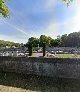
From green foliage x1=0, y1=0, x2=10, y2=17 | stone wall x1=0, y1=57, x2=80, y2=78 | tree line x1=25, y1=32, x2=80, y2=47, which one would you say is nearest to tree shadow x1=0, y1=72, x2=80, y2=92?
stone wall x1=0, y1=57, x2=80, y2=78

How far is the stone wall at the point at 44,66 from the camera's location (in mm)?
15625

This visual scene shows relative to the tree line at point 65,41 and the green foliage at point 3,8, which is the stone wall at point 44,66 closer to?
the green foliage at point 3,8

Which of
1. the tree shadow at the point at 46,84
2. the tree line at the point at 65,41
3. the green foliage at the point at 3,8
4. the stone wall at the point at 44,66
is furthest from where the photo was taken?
the tree line at the point at 65,41

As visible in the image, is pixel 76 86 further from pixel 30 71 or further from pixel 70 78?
pixel 30 71

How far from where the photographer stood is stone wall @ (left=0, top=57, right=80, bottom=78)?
15.6 metres

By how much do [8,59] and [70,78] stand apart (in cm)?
687

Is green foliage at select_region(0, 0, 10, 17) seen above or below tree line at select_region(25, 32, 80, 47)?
below

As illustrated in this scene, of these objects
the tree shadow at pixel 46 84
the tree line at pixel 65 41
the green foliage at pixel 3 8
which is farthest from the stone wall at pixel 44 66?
the tree line at pixel 65 41

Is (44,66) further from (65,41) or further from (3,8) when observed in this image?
(65,41)

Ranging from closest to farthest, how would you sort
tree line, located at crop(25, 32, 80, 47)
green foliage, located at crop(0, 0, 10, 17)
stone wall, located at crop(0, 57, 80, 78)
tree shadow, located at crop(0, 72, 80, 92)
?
green foliage, located at crop(0, 0, 10, 17), tree shadow, located at crop(0, 72, 80, 92), stone wall, located at crop(0, 57, 80, 78), tree line, located at crop(25, 32, 80, 47)

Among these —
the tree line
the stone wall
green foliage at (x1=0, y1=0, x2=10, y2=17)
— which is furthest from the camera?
the tree line

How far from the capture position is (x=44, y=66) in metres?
17.2

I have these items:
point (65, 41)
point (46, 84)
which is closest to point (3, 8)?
point (46, 84)

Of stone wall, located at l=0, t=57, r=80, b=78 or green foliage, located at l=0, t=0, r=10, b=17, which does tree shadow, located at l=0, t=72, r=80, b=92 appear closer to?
stone wall, located at l=0, t=57, r=80, b=78
